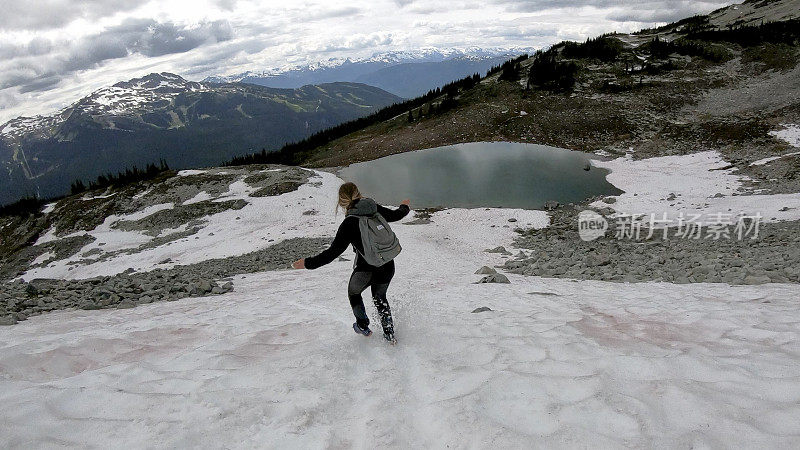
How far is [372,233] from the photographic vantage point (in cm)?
581

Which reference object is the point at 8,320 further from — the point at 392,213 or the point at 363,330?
the point at 392,213

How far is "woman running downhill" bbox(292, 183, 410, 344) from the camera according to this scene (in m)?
5.80

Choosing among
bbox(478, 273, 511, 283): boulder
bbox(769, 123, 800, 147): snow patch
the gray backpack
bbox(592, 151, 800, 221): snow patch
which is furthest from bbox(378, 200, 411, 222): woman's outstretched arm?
bbox(769, 123, 800, 147): snow patch

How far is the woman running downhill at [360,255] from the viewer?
580 cm

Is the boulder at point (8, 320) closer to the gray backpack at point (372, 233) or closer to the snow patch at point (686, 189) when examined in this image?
the gray backpack at point (372, 233)

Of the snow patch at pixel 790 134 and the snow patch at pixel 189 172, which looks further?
the snow patch at pixel 189 172

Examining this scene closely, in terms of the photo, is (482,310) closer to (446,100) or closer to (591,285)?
(591,285)

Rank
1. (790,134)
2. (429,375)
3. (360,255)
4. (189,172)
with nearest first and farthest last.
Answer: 1. (429,375)
2. (360,255)
3. (790,134)
4. (189,172)

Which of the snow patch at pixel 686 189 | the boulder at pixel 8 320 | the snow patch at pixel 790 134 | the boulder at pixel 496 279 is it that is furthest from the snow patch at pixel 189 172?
the snow patch at pixel 790 134

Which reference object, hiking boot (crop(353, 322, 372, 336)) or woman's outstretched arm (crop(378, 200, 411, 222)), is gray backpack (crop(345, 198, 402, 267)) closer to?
woman's outstretched arm (crop(378, 200, 411, 222))

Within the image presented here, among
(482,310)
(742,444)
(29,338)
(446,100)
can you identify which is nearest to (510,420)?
(742,444)

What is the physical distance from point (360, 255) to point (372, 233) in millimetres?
438

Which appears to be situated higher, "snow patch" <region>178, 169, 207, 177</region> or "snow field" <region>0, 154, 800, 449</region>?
"snow patch" <region>178, 169, 207, 177</region>

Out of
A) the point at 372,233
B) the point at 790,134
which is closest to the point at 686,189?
the point at 790,134
